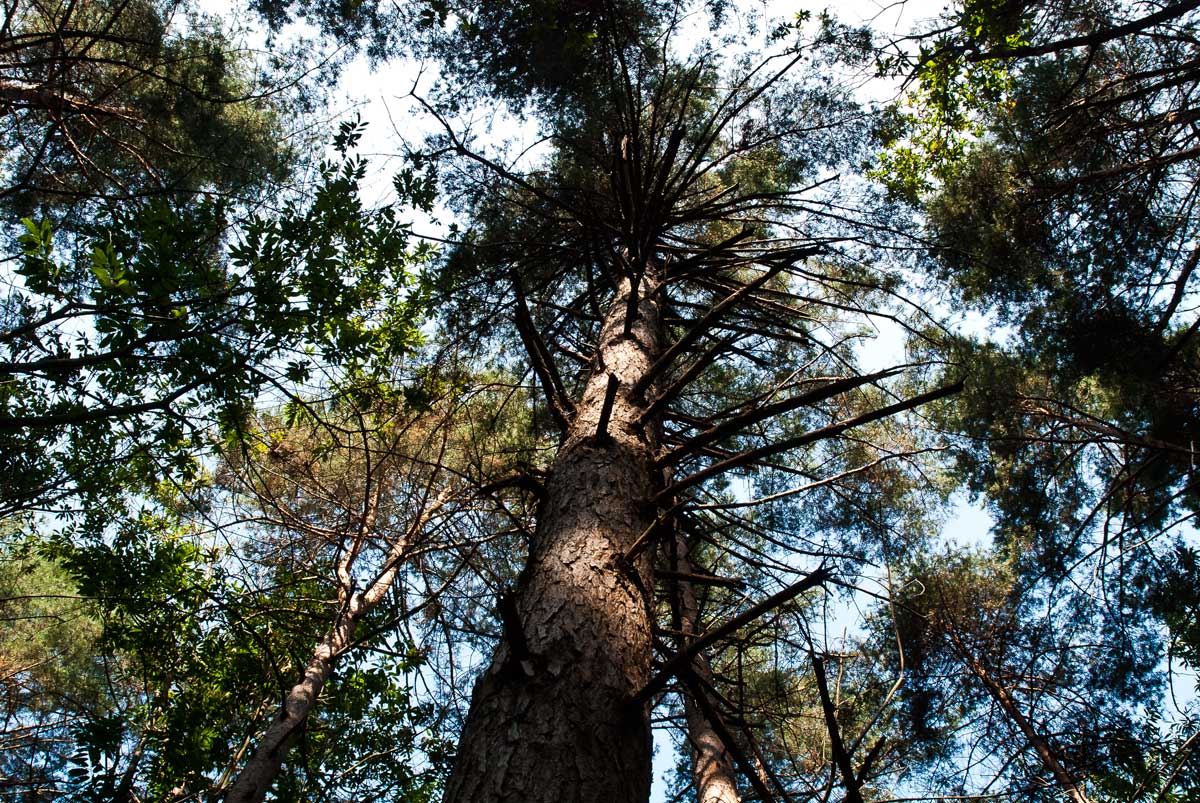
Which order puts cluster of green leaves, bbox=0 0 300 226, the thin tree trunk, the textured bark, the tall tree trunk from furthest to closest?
cluster of green leaves, bbox=0 0 300 226 → the textured bark → the thin tree trunk → the tall tree trunk

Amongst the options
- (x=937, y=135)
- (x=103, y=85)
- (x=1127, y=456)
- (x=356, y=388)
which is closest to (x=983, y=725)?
(x=1127, y=456)

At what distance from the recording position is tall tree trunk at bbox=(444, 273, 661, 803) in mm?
1713

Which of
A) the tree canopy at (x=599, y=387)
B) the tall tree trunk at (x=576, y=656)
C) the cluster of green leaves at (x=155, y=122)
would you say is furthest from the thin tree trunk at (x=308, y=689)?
the cluster of green leaves at (x=155, y=122)

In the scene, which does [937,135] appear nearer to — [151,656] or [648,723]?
[648,723]

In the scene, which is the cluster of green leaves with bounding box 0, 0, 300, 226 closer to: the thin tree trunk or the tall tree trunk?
the thin tree trunk

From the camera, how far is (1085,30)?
668cm

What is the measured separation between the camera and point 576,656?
201 cm

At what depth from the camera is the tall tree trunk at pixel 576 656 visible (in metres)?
1.71

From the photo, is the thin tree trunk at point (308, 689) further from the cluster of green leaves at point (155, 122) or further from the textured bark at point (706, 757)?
the cluster of green leaves at point (155, 122)

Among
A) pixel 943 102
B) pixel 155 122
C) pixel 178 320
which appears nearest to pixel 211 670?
pixel 178 320

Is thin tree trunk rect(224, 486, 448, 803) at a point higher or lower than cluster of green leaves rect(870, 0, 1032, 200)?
lower

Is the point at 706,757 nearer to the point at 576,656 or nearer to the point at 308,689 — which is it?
the point at 308,689

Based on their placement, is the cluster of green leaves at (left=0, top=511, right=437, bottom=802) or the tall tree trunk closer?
the tall tree trunk

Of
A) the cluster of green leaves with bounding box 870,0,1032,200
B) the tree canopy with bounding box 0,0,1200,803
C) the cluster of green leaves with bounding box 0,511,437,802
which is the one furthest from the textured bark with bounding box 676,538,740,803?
the cluster of green leaves with bounding box 870,0,1032,200
